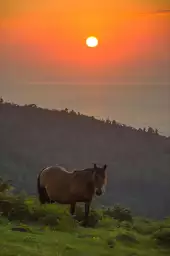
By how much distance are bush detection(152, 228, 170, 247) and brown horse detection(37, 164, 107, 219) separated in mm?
408

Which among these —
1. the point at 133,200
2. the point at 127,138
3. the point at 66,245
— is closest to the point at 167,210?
the point at 133,200

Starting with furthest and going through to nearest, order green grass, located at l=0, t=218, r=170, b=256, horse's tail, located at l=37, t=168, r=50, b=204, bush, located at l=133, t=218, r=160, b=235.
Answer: horse's tail, located at l=37, t=168, r=50, b=204 < bush, located at l=133, t=218, r=160, b=235 < green grass, located at l=0, t=218, r=170, b=256

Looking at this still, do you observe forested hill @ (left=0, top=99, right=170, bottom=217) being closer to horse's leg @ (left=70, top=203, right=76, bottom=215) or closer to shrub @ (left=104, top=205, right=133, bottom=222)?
shrub @ (left=104, top=205, right=133, bottom=222)

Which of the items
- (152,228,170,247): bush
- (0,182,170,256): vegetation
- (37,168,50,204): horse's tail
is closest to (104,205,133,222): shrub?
(0,182,170,256): vegetation

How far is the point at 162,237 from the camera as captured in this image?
2500 millimetres

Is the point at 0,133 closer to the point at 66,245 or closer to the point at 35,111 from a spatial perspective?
the point at 35,111

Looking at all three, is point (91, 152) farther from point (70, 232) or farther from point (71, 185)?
point (70, 232)

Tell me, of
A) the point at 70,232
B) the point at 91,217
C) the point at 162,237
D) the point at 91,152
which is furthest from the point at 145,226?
the point at 91,152

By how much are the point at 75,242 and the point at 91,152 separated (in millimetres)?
637

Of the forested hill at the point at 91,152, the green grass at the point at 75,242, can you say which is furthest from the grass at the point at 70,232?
the forested hill at the point at 91,152

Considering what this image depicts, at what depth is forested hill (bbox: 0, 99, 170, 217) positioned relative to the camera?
2811 mm

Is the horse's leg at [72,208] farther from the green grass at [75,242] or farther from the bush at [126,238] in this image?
the bush at [126,238]

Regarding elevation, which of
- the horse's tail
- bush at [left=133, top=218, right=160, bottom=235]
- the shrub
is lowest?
bush at [left=133, top=218, right=160, bottom=235]

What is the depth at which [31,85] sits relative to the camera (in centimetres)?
297
